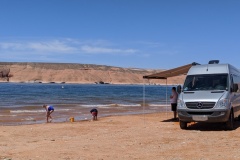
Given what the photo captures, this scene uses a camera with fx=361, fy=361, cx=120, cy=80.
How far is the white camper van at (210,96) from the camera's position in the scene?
1255 cm

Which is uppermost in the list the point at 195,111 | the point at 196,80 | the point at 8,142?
the point at 196,80

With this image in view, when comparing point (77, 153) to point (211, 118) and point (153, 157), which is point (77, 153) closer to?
point (153, 157)

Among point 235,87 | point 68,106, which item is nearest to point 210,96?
point 235,87

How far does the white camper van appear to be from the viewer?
41.2ft

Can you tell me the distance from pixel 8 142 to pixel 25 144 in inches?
34.8

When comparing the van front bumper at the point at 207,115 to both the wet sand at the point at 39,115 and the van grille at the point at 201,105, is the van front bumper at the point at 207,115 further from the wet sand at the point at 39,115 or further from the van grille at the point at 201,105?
the wet sand at the point at 39,115

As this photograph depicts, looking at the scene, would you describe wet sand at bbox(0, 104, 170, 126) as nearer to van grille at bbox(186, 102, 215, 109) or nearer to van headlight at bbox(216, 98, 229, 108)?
van grille at bbox(186, 102, 215, 109)

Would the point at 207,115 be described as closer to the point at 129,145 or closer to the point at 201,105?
the point at 201,105

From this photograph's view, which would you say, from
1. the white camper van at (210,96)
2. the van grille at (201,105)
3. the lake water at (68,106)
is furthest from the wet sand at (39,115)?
the van grille at (201,105)

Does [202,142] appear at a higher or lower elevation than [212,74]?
lower

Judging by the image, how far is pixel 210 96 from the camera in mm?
12703

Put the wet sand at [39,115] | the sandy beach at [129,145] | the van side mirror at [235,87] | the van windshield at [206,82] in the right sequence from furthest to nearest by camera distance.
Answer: the wet sand at [39,115] < the van side mirror at [235,87] < the van windshield at [206,82] < the sandy beach at [129,145]

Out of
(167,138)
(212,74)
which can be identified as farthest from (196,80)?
(167,138)

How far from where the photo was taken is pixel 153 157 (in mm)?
8398
